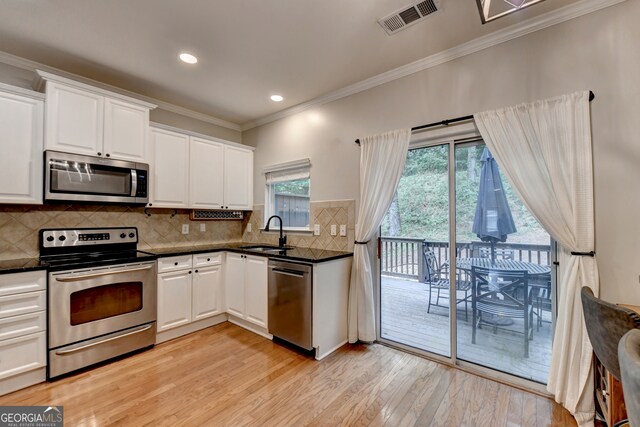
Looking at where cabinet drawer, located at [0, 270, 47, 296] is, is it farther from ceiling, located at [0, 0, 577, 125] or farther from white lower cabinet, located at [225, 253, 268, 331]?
ceiling, located at [0, 0, 577, 125]

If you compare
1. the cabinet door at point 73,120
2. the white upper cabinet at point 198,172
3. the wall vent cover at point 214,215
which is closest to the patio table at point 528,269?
the white upper cabinet at point 198,172

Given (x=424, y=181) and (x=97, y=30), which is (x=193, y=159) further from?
(x=424, y=181)

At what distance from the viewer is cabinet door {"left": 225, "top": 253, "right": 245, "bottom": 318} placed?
328 centimetres

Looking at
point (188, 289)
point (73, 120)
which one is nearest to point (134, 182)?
point (73, 120)

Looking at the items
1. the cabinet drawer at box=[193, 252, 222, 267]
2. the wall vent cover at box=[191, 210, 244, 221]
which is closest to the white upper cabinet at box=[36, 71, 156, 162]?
the wall vent cover at box=[191, 210, 244, 221]

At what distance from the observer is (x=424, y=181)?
2.72 m

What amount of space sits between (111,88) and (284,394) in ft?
11.7

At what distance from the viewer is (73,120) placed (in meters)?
2.52

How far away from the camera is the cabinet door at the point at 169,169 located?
3154 millimetres

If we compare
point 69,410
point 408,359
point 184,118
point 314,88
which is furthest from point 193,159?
point 408,359

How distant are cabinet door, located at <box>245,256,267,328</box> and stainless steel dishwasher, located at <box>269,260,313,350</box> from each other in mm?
114

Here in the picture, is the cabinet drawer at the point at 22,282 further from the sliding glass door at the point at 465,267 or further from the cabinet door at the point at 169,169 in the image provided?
the sliding glass door at the point at 465,267

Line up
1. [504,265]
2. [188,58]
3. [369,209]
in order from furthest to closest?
[369,209] → [188,58] → [504,265]

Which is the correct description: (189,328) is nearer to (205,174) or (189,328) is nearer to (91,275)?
(91,275)
